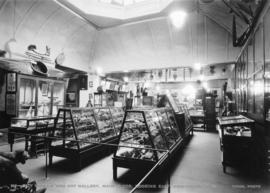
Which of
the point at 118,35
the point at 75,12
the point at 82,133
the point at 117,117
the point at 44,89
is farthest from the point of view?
the point at 118,35

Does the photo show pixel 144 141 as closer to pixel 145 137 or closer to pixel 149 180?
pixel 145 137

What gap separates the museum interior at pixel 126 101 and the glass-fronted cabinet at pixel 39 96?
0.04 metres

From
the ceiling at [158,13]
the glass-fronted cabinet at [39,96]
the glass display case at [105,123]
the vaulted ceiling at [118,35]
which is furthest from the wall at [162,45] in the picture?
the glass display case at [105,123]

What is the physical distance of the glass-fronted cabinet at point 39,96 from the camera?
6641mm

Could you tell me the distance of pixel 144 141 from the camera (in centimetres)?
374

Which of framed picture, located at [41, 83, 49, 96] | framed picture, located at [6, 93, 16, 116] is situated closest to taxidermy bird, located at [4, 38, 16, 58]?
framed picture, located at [6, 93, 16, 116]

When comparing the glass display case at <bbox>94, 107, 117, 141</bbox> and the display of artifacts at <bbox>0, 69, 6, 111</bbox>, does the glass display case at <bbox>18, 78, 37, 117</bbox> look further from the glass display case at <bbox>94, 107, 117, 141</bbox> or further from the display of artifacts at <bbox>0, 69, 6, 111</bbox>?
the glass display case at <bbox>94, 107, 117, 141</bbox>

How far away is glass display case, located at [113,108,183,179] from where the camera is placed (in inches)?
131

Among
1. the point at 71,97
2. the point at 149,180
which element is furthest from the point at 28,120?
the point at 71,97

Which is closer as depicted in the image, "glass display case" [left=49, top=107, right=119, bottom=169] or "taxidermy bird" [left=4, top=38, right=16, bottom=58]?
"glass display case" [left=49, top=107, right=119, bottom=169]

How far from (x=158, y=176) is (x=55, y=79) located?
631cm

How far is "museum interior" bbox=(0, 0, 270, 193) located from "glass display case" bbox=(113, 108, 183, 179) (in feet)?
0.08

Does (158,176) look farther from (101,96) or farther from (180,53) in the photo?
(101,96)

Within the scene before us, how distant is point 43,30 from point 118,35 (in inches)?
135
